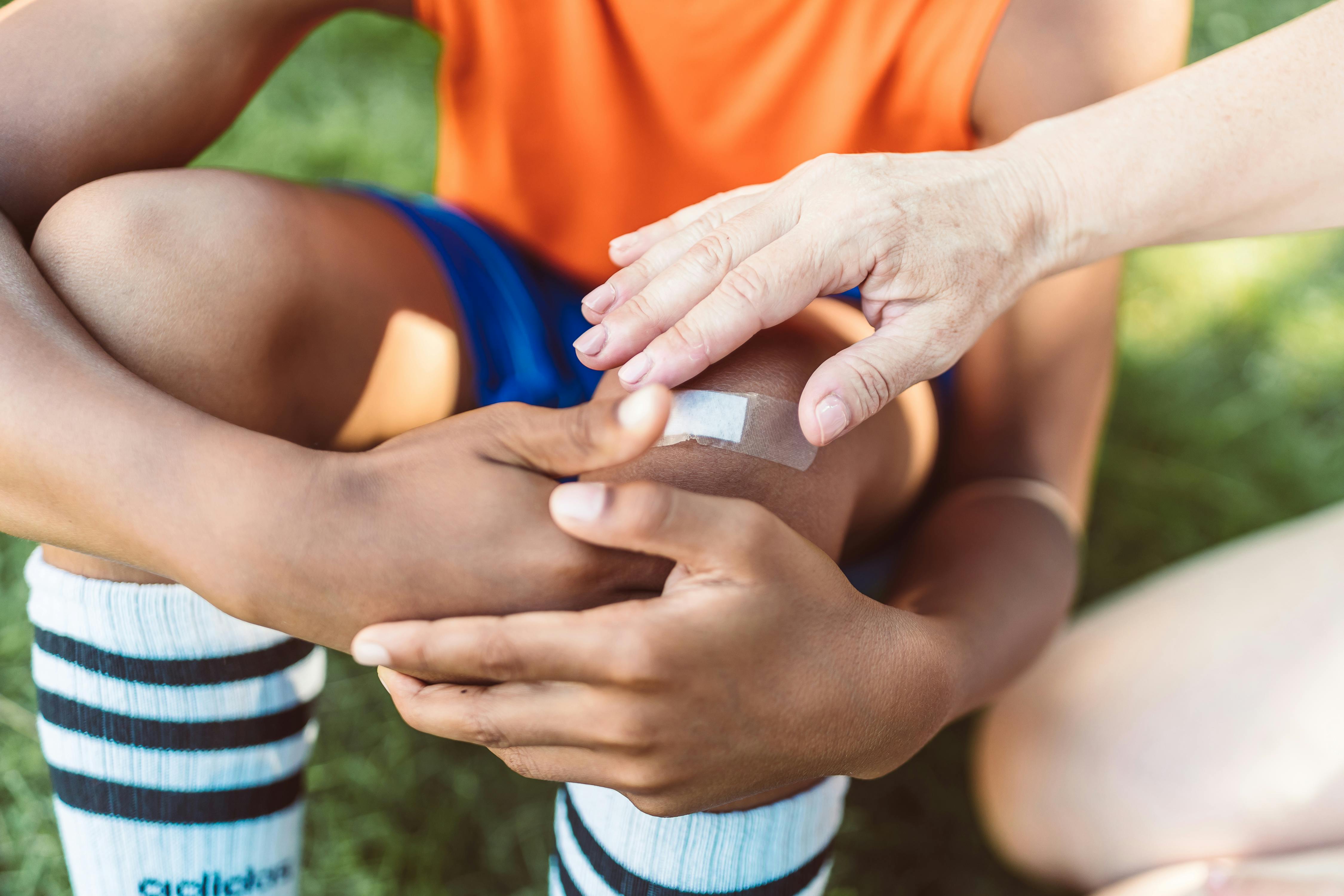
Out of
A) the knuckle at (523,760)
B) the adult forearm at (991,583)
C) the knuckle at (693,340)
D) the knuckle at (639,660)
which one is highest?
the knuckle at (693,340)

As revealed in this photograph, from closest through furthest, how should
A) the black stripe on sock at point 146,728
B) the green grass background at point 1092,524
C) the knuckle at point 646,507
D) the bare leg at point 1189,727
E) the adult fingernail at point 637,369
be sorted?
the knuckle at point 646,507
the adult fingernail at point 637,369
the black stripe on sock at point 146,728
the bare leg at point 1189,727
the green grass background at point 1092,524

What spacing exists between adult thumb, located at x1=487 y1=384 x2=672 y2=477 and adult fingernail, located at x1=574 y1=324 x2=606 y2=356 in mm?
91

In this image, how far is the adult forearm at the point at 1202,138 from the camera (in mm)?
783

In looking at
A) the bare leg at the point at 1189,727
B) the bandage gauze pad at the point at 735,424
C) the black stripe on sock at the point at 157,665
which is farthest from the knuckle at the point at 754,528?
the bare leg at the point at 1189,727

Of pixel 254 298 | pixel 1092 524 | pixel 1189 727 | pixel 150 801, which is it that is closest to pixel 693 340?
pixel 254 298

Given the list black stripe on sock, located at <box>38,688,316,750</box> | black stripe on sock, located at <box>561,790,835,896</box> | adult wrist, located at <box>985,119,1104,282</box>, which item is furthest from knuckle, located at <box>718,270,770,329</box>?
black stripe on sock, located at <box>38,688,316,750</box>

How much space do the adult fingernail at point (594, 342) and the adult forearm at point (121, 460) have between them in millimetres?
219

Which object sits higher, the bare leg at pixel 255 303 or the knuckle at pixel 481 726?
the bare leg at pixel 255 303

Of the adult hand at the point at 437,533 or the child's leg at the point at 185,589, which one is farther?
the child's leg at the point at 185,589

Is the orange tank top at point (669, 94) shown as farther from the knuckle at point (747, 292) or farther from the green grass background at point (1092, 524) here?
the green grass background at point (1092, 524)

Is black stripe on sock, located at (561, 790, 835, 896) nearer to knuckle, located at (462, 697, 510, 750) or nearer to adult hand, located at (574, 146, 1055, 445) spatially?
knuckle, located at (462, 697, 510, 750)

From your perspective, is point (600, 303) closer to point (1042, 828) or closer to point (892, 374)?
point (892, 374)

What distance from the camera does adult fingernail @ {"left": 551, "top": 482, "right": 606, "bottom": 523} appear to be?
0.59 meters

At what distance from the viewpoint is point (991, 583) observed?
2.90 ft
